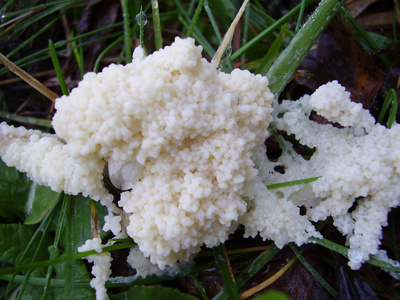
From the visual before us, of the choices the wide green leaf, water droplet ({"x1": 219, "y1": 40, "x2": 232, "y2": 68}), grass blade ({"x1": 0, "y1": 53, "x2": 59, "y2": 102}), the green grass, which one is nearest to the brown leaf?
the green grass

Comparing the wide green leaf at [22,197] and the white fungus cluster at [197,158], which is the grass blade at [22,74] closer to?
the white fungus cluster at [197,158]

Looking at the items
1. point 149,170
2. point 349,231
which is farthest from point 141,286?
point 349,231

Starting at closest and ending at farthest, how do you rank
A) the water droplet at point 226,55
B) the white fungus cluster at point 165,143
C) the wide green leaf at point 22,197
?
the white fungus cluster at point 165,143 → the water droplet at point 226,55 → the wide green leaf at point 22,197

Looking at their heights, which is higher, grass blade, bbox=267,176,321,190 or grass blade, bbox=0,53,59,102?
grass blade, bbox=0,53,59,102

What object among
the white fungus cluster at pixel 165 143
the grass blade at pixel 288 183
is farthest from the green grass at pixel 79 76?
the white fungus cluster at pixel 165 143

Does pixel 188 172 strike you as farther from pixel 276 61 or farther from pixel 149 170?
pixel 276 61

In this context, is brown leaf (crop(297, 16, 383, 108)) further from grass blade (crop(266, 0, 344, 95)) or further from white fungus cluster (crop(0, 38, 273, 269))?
white fungus cluster (crop(0, 38, 273, 269))

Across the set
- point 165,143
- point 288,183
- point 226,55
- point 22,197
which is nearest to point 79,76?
point 22,197

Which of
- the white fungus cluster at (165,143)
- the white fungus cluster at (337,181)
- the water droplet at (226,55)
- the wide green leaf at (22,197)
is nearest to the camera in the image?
the white fungus cluster at (165,143)

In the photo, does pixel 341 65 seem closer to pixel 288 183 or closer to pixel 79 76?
pixel 288 183
